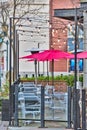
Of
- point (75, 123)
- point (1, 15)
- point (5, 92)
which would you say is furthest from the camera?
point (1, 15)

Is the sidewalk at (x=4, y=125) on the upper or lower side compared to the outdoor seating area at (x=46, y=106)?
lower

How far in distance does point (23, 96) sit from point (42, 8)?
29.3 meters

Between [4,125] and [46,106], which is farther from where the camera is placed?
[4,125]

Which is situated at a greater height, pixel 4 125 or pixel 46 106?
pixel 46 106

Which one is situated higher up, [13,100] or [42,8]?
[42,8]

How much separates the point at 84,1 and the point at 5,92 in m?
5.76

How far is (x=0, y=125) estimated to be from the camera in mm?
13820

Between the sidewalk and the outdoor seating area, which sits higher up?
the outdoor seating area

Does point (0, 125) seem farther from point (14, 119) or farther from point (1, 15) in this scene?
point (1, 15)

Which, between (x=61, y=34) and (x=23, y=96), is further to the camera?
(x=61, y=34)

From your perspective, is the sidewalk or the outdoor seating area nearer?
the outdoor seating area

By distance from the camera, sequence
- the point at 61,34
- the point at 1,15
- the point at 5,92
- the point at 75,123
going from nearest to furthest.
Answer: the point at 75,123
the point at 5,92
the point at 1,15
the point at 61,34

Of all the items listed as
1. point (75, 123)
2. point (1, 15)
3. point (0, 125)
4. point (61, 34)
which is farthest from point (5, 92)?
point (61, 34)

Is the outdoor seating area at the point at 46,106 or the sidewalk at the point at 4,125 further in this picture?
the sidewalk at the point at 4,125
